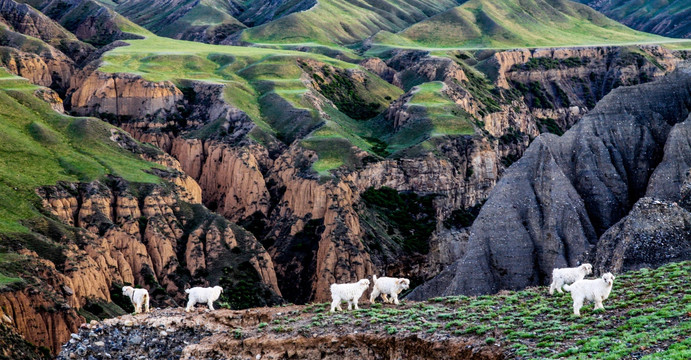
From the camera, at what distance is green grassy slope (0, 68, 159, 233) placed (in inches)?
4345

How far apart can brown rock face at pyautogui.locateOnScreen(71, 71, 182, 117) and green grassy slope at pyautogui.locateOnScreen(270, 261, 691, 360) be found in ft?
420

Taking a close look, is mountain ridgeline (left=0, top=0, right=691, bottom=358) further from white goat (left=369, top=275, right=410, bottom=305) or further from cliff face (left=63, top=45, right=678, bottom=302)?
white goat (left=369, top=275, right=410, bottom=305)

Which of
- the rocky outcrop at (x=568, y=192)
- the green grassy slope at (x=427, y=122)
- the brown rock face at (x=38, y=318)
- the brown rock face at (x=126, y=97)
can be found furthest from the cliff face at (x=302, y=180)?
the rocky outcrop at (x=568, y=192)

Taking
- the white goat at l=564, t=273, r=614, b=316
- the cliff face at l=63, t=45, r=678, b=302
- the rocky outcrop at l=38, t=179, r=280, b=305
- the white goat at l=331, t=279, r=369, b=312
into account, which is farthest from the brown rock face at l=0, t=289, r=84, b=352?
the white goat at l=564, t=273, r=614, b=316

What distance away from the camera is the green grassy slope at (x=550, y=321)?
119ft

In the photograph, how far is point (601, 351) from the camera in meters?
35.9

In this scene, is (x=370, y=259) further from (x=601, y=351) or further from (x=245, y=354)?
(x=601, y=351)

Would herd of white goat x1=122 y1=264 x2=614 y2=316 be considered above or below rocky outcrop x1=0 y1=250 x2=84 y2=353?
above

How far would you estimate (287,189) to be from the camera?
146 m

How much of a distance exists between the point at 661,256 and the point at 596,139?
89.7 feet

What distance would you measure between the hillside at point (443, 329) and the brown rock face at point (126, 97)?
415 ft

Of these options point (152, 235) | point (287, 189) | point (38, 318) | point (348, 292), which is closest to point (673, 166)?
point (348, 292)

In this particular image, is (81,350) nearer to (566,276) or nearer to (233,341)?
(233,341)

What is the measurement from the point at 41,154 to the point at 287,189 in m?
37.5
